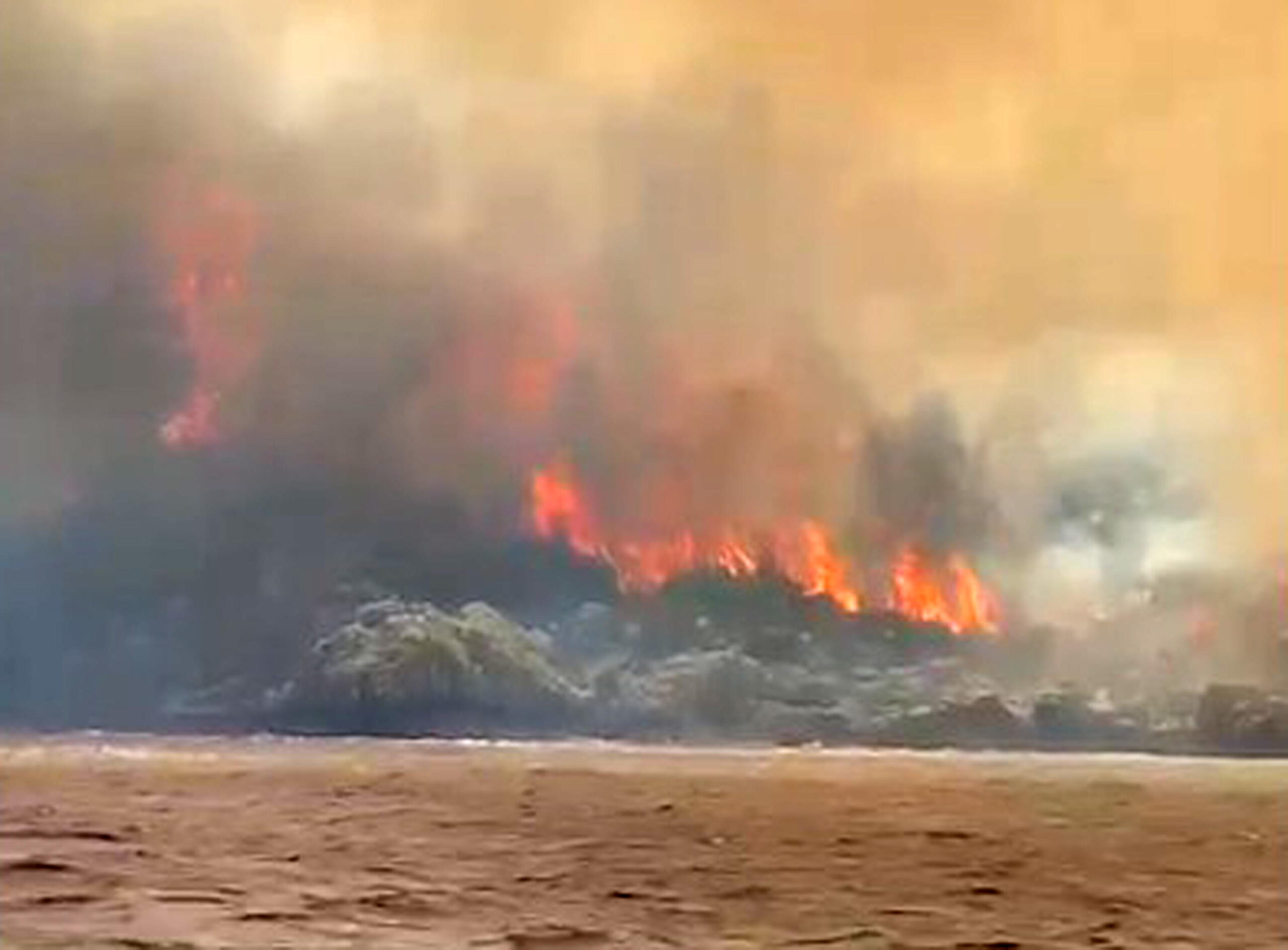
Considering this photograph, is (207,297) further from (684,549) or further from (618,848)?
(618,848)

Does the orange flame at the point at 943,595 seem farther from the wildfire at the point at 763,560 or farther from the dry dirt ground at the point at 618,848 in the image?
the dry dirt ground at the point at 618,848

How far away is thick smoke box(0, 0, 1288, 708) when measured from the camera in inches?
125

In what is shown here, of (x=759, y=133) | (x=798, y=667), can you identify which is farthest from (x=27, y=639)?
(x=759, y=133)

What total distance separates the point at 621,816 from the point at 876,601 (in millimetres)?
557

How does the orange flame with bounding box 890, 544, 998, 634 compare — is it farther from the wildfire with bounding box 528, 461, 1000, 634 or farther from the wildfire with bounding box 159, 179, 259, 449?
the wildfire with bounding box 159, 179, 259, 449

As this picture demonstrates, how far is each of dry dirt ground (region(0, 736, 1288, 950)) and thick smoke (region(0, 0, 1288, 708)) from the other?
0.22m

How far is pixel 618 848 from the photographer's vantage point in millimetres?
3143

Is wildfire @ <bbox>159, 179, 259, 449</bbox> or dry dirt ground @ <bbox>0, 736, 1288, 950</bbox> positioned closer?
dry dirt ground @ <bbox>0, 736, 1288, 950</bbox>

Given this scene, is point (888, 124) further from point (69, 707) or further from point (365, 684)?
point (69, 707)

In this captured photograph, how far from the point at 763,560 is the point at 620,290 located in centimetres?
52

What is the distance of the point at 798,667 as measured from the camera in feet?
10.7

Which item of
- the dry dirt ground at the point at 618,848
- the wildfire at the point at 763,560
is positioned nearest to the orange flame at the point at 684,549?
the wildfire at the point at 763,560

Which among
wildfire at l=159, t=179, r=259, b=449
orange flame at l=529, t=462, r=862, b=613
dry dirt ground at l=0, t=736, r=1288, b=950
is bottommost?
dry dirt ground at l=0, t=736, r=1288, b=950

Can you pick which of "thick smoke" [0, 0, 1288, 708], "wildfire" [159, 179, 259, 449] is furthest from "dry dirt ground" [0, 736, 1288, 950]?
"wildfire" [159, 179, 259, 449]
